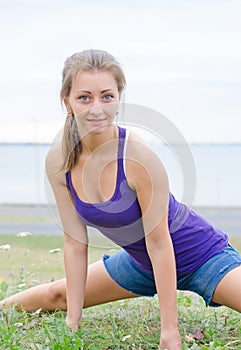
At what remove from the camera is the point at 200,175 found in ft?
40.8

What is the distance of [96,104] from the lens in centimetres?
254

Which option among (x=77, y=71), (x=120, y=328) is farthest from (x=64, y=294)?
(x=77, y=71)

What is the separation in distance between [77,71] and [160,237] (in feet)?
2.25

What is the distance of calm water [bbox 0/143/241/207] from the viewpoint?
12.2 metres

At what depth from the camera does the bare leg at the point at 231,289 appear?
2.77 meters

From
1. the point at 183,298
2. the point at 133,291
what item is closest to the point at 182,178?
the point at 133,291

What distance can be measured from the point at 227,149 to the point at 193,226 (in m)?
10.1

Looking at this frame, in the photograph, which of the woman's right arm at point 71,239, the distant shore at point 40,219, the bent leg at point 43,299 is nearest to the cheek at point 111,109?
the woman's right arm at point 71,239

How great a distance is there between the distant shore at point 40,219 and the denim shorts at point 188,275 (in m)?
5.32

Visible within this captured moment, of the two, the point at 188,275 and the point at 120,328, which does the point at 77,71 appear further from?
the point at 120,328

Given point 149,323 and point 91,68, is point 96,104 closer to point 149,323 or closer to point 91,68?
point 91,68

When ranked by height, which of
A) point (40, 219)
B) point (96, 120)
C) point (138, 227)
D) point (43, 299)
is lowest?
point (40, 219)

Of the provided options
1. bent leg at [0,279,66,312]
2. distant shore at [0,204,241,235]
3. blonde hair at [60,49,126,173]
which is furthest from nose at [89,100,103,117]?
distant shore at [0,204,241,235]

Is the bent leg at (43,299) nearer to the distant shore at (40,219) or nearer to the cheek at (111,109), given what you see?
the cheek at (111,109)
